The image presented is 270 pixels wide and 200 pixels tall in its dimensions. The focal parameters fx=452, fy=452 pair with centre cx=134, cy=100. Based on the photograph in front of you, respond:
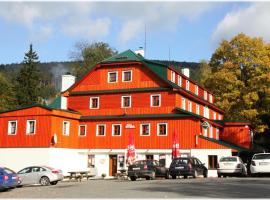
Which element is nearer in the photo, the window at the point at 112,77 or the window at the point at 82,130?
the window at the point at 82,130

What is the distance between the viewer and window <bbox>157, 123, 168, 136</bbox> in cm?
4475

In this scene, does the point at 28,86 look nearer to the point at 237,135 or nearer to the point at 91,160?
the point at 91,160

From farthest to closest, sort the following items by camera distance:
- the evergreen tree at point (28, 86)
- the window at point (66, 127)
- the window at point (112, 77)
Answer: the evergreen tree at point (28, 86), the window at point (112, 77), the window at point (66, 127)

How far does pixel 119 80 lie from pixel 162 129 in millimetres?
7492

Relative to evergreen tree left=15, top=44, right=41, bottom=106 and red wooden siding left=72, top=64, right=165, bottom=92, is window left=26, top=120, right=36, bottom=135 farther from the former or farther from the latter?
evergreen tree left=15, top=44, right=41, bottom=106

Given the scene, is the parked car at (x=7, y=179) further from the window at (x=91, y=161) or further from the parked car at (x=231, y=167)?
the window at (x=91, y=161)

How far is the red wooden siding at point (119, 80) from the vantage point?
154 ft

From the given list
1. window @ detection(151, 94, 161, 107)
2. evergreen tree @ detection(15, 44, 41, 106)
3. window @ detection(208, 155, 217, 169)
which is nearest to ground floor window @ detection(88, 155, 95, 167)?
window @ detection(151, 94, 161, 107)

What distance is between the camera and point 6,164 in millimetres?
44812

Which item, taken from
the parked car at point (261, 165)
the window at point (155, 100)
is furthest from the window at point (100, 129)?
the parked car at point (261, 165)

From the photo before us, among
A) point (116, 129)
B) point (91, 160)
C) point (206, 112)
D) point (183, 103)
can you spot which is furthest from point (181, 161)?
point (206, 112)

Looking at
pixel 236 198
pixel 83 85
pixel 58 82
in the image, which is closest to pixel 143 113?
pixel 83 85

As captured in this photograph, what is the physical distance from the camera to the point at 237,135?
2119 inches

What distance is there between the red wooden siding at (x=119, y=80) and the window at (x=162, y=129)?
13.8 ft
